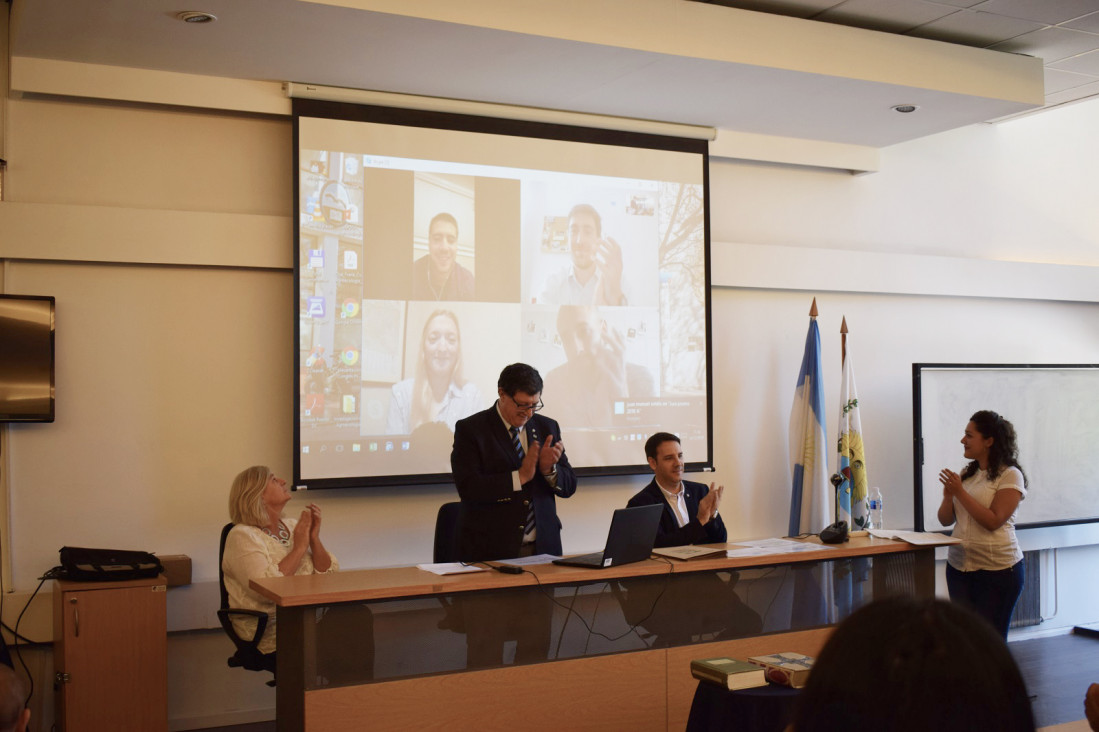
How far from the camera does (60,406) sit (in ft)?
15.3

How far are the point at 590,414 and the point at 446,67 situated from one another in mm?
2120

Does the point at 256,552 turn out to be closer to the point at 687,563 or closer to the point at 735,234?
the point at 687,563

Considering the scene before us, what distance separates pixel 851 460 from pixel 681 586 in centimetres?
266

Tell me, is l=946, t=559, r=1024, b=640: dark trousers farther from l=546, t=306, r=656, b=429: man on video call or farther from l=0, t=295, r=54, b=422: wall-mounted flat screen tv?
l=0, t=295, r=54, b=422: wall-mounted flat screen tv

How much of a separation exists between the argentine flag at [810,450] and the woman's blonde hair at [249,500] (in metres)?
3.44

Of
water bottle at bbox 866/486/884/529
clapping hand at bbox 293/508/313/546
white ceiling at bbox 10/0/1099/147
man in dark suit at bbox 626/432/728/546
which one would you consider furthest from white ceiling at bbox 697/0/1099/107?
clapping hand at bbox 293/508/313/546

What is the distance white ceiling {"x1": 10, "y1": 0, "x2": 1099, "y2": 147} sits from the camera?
13.9 ft

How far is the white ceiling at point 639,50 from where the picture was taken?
13.9ft

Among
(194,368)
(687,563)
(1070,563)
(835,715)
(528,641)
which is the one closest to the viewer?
(835,715)

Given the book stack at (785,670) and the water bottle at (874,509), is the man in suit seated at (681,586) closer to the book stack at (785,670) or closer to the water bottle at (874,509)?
the book stack at (785,670)

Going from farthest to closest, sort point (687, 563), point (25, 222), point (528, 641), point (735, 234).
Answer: point (735, 234)
point (25, 222)
point (687, 563)
point (528, 641)

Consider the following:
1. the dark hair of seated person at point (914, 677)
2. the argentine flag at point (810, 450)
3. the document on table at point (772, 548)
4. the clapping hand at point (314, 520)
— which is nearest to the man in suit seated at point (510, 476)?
the clapping hand at point (314, 520)

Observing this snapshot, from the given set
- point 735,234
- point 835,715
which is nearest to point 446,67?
point 735,234

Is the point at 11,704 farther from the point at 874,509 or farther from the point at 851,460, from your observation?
the point at 851,460
